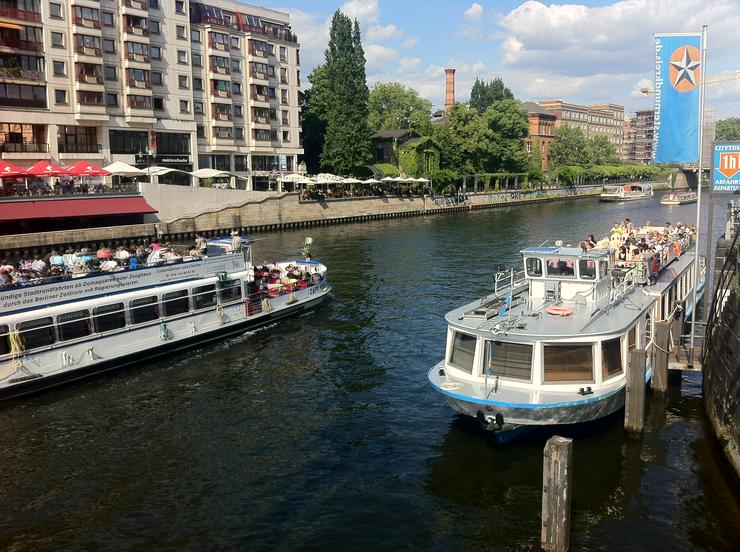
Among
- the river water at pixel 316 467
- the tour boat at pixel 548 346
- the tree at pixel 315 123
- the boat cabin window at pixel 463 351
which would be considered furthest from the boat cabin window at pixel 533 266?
the tree at pixel 315 123

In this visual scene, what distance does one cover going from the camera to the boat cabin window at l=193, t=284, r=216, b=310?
3297 cm

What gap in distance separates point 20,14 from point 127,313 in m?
52.8

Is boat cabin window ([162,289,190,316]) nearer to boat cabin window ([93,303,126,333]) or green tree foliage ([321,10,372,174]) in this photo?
boat cabin window ([93,303,126,333])

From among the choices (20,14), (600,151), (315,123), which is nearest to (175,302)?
(20,14)

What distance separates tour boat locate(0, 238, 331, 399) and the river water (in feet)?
3.13

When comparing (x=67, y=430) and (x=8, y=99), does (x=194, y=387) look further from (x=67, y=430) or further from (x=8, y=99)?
(x=8, y=99)

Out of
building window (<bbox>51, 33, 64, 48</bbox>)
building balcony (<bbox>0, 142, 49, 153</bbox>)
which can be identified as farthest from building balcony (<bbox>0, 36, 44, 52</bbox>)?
building balcony (<bbox>0, 142, 49, 153</bbox>)

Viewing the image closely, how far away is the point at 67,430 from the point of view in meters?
23.4

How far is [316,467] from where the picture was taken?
20.3m

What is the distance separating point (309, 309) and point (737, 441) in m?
25.7

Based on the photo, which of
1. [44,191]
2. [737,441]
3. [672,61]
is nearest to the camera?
[737,441]

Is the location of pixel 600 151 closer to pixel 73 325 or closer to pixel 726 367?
pixel 726 367

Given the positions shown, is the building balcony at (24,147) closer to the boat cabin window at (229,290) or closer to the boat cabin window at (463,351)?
the boat cabin window at (229,290)

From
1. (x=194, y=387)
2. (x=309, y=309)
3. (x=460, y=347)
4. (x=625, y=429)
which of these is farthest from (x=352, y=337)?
(x=625, y=429)
